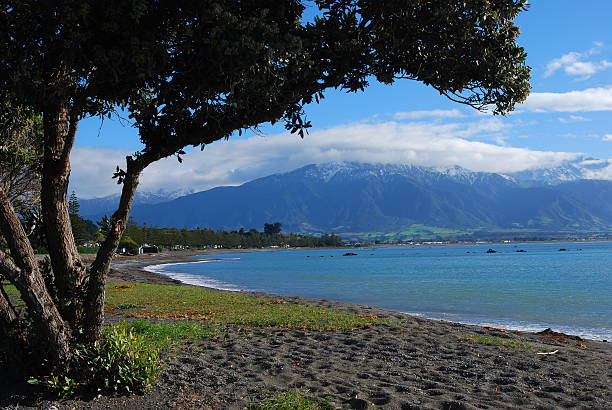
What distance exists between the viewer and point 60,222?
24.7 feet

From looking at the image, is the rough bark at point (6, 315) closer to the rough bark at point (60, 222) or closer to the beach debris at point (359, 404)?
the rough bark at point (60, 222)

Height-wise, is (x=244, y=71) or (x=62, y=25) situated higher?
(x=62, y=25)

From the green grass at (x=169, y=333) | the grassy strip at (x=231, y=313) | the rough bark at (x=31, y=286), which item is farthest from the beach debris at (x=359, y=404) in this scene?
the grassy strip at (x=231, y=313)

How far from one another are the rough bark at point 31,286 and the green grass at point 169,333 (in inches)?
157

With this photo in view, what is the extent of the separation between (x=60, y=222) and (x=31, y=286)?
42.9 inches

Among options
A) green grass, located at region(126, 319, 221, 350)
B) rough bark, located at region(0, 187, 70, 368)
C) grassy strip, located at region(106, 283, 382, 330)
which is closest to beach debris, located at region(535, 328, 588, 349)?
grassy strip, located at region(106, 283, 382, 330)

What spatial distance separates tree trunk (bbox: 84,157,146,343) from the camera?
7363 mm

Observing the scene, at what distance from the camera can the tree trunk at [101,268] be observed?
7363 millimetres

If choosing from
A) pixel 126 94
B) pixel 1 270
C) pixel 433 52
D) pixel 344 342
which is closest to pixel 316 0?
pixel 433 52

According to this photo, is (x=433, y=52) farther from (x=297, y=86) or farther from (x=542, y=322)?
(x=542, y=322)

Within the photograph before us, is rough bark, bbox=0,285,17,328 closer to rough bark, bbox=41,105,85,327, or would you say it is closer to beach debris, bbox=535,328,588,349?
rough bark, bbox=41,105,85,327

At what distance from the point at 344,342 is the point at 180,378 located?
5.72 metres

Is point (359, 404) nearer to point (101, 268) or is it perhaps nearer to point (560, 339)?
point (101, 268)

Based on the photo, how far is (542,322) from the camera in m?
25.0
